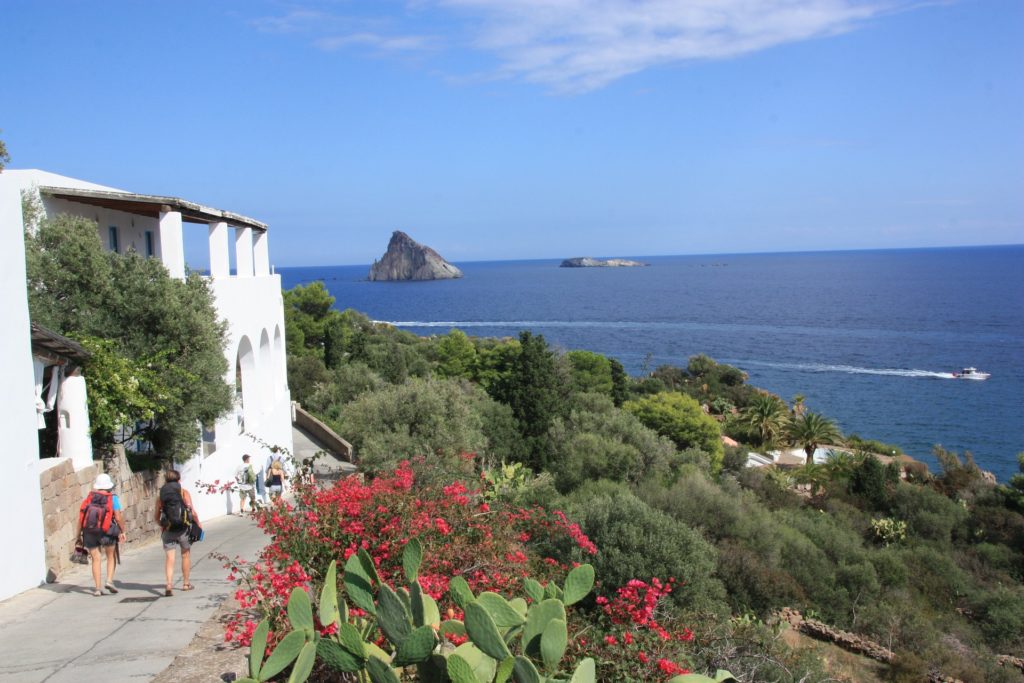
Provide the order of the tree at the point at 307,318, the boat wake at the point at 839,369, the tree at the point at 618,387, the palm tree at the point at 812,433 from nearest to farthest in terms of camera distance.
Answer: the palm tree at the point at 812,433
the tree at the point at 618,387
the tree at the point at 307,318
the boat wake at the point at 839,369

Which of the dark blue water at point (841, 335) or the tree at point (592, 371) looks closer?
the tree at point (592, 371)

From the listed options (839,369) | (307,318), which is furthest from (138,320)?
(839,369)

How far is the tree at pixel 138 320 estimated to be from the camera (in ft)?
42.6

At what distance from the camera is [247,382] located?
20141 mm

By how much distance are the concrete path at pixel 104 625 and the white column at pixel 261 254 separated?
44.4ft

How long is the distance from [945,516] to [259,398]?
893 inches

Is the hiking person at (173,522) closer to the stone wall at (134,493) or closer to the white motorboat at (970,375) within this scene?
the stone wall at (134,493)

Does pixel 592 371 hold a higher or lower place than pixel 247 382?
lower

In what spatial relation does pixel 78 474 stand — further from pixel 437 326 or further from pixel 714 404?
pixel 437 326

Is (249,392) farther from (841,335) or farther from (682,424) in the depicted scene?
(841,335)

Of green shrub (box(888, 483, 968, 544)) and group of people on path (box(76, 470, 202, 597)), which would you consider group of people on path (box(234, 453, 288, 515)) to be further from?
green shrub (box(888, 483, 968, 544))

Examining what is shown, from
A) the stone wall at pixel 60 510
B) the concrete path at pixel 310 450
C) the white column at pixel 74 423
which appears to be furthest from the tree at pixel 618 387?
the stone wall at pixel 60 510

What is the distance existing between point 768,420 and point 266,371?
3242cm

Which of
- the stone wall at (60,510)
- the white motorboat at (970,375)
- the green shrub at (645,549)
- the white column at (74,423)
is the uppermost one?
the white column at (74,423)
